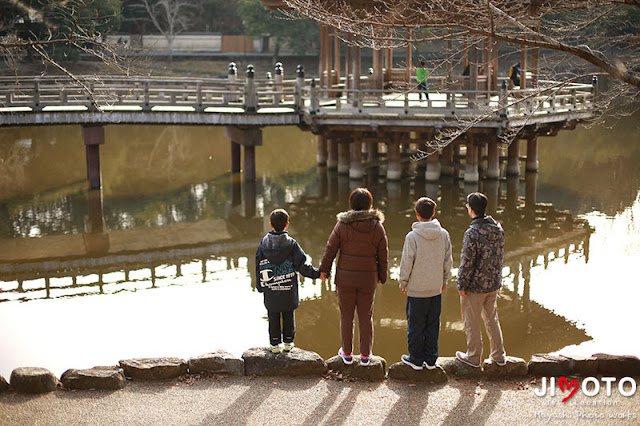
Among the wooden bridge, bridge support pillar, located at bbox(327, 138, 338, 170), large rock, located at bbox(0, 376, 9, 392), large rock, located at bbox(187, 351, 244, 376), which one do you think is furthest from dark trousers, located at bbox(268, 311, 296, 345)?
bridge support pillar, located at bbox(327, 138, 338, 170)

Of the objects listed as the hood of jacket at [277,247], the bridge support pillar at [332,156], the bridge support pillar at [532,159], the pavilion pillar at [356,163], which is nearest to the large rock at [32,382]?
the hood of jacket at [277,247]

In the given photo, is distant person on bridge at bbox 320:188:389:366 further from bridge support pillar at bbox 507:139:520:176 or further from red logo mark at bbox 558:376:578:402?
bridge support pillar at bbox 507:139:520:176

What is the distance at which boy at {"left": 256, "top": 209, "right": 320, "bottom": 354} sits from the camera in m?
7.09

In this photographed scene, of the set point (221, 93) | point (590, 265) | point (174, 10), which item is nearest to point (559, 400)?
point (590, 265)

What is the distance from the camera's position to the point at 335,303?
11.8 meters

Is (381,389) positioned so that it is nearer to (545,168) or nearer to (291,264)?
(291,264)

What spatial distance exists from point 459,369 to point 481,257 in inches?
41.1

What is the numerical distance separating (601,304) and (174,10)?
37443 millimetres

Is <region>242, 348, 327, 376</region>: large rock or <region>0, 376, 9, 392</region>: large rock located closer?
<region>0, 376, 9, 392</region>: large rock

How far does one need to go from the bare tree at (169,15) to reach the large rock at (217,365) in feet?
127

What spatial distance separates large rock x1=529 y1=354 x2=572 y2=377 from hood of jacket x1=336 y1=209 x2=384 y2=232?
6.30ft

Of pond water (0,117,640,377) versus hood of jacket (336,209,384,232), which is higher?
hood of jacket (336,209,384,232)

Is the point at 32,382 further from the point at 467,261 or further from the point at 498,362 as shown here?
the point at 498,362

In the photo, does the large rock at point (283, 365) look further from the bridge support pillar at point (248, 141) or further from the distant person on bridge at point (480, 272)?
the bridge support pillar at point (248, 141)
